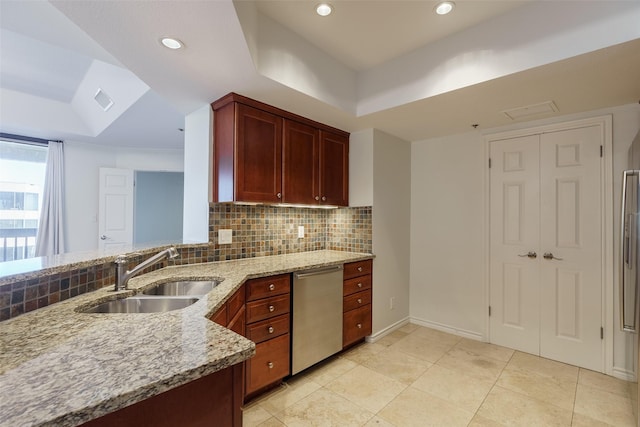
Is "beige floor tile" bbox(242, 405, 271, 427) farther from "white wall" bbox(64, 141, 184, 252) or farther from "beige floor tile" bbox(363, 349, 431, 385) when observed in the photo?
"white wall" bbox(64, 141, 184, 252)

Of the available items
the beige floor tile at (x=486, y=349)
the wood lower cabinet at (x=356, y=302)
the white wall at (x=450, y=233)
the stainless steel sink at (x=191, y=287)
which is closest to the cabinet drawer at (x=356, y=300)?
the wood lower cabinet at (x=356, y=302)

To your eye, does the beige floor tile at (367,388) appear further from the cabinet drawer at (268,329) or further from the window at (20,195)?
the window at (20,195)

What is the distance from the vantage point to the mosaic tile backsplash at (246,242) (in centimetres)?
117

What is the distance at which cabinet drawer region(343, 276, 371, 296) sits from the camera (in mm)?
2686

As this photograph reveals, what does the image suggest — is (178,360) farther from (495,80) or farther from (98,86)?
(98,86)

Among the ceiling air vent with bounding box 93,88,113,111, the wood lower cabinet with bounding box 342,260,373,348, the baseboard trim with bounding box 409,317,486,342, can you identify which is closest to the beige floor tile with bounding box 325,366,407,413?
the wood lower cabinet with bounding box 342,260,373,348

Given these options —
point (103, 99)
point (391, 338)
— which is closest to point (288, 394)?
point (391, 338)

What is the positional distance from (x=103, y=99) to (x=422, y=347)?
4591 mm

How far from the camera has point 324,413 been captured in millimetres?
1873

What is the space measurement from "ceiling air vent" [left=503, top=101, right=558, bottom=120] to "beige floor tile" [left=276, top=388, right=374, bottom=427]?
2638mm

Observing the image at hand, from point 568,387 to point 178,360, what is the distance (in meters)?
2.82

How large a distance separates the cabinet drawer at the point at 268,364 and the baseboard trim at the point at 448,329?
193 centimetres

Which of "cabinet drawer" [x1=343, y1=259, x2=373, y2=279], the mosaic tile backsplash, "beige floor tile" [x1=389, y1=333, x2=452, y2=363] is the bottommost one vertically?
"beige floor tile" [x1=389, y1=333, x2=452, y2=363]

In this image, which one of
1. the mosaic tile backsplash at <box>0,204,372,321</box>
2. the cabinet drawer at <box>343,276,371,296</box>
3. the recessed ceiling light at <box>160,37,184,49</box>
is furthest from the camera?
the cabinet drawer at <box>343,276,371,296</box>
